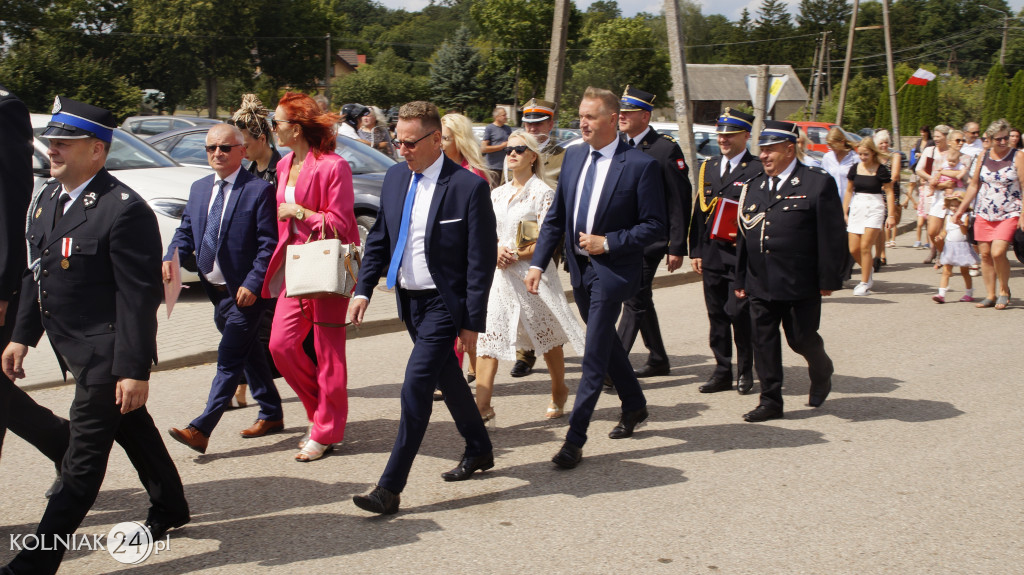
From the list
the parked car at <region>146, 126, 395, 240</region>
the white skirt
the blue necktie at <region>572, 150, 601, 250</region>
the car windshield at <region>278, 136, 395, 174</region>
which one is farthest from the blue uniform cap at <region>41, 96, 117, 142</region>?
the white skirt

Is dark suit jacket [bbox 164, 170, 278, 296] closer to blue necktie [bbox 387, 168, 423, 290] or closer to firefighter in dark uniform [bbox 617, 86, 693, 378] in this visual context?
blue necktie [bbox 387, 168, 423, 290]

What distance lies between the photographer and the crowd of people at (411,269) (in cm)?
371

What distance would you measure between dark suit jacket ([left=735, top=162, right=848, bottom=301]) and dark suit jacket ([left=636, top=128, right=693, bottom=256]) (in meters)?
0.53

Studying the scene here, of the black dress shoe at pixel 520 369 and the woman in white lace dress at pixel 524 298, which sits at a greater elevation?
the woman in white lace dress at pixel 524 298

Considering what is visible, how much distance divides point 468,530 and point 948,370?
4.87 meters

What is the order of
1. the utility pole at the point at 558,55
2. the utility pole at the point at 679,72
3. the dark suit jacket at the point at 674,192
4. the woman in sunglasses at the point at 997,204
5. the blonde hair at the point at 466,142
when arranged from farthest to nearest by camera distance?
the utility pole at the point at 558,55, the utility pole at the point at 679,72, the woman in sunglasses at the point at 997,204, the dark suit jacket at the point at 674,192, the blonde hair at the point at 466,142

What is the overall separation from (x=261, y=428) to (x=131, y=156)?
589cm

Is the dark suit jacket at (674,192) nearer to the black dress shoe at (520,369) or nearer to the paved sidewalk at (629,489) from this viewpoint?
the paved sidewalk at (629,489)

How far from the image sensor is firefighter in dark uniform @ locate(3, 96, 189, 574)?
12.0 feet

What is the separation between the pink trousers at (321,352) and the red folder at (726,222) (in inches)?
113

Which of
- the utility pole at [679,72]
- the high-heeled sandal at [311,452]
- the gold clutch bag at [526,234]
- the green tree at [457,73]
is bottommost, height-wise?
the high-heeled sandal at [311,452]

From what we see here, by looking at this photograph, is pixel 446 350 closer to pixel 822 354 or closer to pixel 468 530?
pixel 468 530

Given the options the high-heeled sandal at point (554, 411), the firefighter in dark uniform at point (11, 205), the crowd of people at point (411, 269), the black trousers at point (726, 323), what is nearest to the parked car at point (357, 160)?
the crowd of people at point (411, 269)

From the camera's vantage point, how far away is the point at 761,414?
20.4 feet
